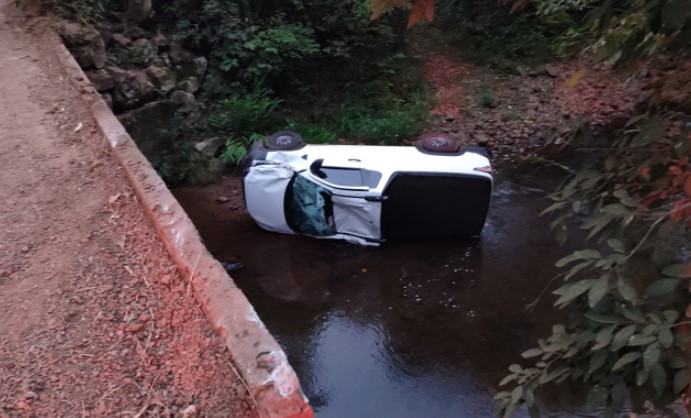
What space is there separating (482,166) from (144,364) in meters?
5.69

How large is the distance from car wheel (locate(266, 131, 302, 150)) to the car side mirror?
0.59 meters

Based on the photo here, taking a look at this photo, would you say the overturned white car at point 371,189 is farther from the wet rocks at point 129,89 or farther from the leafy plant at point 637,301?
the leafy plant at point 637,301

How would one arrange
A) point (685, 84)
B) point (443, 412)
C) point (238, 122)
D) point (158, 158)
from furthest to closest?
point (238, 122) < point (158, 158) < point (443, 412) < point (685, 84)

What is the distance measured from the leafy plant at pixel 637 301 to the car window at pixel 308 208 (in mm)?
5655

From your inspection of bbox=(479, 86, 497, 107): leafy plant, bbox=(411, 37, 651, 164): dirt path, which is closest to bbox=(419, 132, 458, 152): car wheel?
bbox=(411, 37, 651, 164): dirt path

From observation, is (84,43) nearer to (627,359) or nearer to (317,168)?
(317,168)

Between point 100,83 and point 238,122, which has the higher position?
point 100,83

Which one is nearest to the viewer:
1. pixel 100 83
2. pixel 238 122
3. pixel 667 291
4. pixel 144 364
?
pixel 667 291

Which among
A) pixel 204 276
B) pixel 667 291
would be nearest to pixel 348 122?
pixel 204 276

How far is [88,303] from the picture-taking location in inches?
145

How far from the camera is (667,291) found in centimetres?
216

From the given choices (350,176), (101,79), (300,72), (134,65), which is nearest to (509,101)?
(300,72)

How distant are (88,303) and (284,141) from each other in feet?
17.6

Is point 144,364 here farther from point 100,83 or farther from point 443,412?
point 100,83
